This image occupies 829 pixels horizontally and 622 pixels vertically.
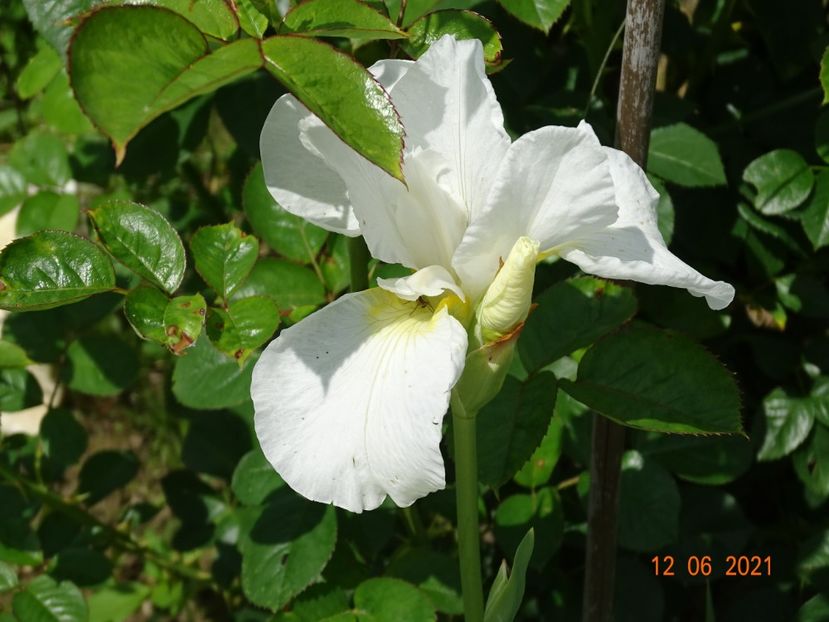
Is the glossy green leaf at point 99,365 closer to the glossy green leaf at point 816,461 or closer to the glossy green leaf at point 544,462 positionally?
the glossy green leaf at point 544,462

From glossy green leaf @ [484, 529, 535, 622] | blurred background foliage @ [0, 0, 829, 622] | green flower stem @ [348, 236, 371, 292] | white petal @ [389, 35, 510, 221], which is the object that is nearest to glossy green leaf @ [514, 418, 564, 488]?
blurred background foliage @ [0, 0, 829, 622]

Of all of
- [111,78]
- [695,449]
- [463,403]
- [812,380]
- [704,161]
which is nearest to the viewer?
[111,78]

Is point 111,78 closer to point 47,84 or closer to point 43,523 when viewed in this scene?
point 47,84

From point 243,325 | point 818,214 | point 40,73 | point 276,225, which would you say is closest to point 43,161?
point 40,73

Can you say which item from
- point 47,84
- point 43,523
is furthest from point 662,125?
point 43,523

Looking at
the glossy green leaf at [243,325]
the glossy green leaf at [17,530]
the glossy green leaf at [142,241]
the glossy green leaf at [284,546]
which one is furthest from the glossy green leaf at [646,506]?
the glossy green leaf at [17,530]

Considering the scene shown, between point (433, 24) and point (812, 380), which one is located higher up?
point (433, 24)

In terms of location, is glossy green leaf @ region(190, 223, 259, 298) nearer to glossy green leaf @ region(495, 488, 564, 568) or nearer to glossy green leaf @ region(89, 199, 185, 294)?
glossy green leaf @ region(89, 199, 185, 294)
